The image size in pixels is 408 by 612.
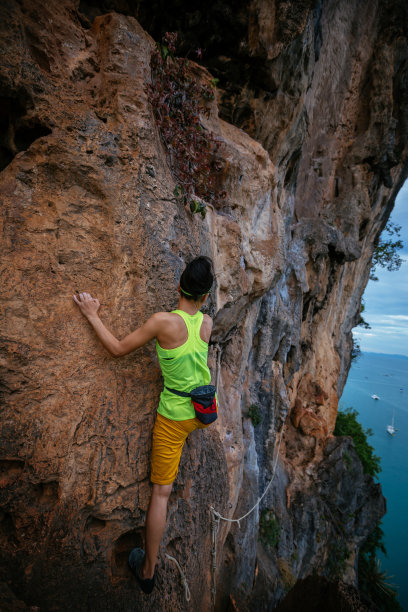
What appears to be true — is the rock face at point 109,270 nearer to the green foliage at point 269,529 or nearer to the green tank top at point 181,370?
the green tank top at point 181,370

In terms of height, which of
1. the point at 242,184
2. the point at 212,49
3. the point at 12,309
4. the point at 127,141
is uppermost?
the point at 212,49

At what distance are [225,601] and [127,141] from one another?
6.79 metres

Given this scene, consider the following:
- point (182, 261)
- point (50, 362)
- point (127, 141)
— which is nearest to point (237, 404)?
point (182, 261)

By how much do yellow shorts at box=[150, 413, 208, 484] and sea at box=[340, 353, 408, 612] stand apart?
17236 millimetres

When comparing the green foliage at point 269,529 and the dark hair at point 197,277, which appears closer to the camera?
the dark hair at point 197,277

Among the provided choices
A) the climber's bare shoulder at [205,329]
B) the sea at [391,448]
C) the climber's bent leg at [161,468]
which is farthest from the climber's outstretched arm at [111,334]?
the sea at [391,448]

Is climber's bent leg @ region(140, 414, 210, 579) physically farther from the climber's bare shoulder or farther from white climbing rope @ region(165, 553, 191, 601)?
the climber's bare shoulder

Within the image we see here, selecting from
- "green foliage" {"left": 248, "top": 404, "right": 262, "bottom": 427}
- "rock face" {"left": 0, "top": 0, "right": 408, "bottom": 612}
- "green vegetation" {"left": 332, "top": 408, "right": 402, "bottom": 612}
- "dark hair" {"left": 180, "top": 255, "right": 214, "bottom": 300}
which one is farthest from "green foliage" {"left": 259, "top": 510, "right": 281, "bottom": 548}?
"green vegetation" {"left": 332, "top": 408, "right": 402, "bottom": 612}

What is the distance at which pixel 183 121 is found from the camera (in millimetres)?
3297

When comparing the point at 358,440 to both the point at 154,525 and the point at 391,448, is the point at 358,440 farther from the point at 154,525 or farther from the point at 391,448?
the point at 391,448

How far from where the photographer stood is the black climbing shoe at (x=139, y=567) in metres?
2.09

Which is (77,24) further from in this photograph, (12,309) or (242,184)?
(12,309)

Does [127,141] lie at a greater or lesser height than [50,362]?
greater

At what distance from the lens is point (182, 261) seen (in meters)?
2.77
